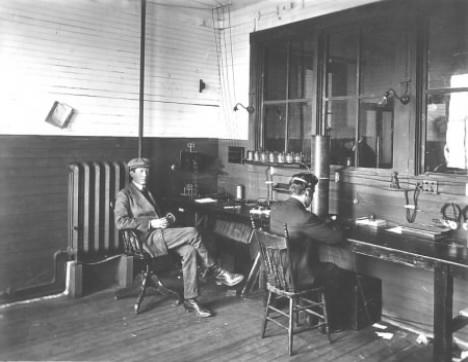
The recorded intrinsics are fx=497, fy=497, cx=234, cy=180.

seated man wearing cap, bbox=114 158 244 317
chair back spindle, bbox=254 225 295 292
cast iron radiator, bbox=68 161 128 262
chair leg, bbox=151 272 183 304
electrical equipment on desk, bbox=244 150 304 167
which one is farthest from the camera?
electrical equipment on desk, bbox=244 150 304 167

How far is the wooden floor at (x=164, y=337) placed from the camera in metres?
3.74

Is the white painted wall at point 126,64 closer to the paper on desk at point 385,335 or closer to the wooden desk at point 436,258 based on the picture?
the wooden desk at point 436,258

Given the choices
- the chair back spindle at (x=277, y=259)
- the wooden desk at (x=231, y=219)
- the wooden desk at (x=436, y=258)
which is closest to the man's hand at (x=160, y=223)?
the wooden desk at (x=231, y=219)

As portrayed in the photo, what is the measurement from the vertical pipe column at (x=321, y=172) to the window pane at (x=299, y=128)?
4.10 feet

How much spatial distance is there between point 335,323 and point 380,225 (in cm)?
95

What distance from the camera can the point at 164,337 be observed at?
408cm

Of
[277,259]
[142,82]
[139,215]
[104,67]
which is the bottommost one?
[277,259]

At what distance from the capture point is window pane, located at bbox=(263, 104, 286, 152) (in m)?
6.04

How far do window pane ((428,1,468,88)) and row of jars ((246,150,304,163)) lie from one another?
153cm

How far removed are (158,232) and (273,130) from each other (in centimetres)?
207

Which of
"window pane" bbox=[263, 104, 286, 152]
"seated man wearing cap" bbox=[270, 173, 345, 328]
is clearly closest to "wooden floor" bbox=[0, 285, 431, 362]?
"seated man wearing cap" bbox=[270, 173, 345, 328]

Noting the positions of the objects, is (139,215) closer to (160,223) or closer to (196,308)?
(160,223)

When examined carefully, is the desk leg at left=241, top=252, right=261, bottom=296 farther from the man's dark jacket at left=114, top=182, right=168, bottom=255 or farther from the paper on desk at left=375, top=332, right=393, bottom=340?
the paper on desk at left=375, top=332, right=393, bottom=340

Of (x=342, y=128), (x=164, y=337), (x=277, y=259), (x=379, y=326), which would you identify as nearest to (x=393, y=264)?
(x=379, y=326)
